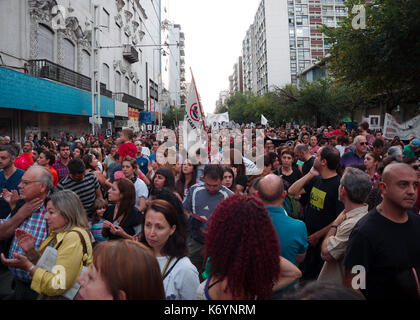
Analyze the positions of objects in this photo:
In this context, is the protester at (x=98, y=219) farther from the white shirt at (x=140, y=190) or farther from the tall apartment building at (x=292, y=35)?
the tall apartment building at (x=292, y=35)

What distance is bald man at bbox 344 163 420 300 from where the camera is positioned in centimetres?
224

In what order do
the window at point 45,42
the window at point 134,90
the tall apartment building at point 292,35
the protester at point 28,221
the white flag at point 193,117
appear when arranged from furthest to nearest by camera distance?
1. the tall apartment building at point 292,35
2. the window at point 134,90
3. the window at point 45,42
4. the white flag at point 193,117
5. the protester at point 28,221

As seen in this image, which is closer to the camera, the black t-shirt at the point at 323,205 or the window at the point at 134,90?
the black t-shirt at the point at 323,205

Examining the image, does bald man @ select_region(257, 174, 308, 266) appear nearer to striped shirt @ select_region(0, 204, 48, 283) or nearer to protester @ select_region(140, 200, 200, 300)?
protester @ select_region(140, 200, 200, 300)

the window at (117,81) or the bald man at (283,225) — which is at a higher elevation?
the window at (117,81)

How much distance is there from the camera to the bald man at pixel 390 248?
2.24 m

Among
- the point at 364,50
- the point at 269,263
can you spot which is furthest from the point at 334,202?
the point at 364,50

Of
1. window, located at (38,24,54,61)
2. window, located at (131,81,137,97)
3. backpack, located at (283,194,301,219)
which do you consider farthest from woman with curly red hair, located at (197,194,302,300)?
window, located at (131,81,137,97)

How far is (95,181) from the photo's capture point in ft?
16.4

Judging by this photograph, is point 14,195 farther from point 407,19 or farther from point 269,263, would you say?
point 407,19

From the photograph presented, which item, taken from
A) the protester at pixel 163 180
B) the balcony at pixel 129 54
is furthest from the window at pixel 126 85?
the protester at pixel 163 180

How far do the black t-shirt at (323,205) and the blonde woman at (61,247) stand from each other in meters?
2.52

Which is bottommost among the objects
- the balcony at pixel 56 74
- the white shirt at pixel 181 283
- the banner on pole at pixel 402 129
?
the white shirt at pixel 181 283

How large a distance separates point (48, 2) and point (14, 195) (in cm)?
1744
